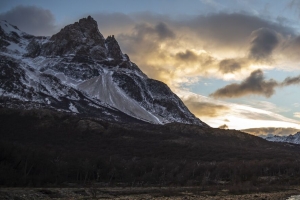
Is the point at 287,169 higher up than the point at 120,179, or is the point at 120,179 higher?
the point at 287,169

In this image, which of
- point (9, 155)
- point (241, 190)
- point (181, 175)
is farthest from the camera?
point (181, 175)

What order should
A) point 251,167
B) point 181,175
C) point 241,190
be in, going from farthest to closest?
point 251,167, point 181,175, point 241,190

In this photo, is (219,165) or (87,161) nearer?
(87,161)

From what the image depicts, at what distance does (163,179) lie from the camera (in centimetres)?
11250

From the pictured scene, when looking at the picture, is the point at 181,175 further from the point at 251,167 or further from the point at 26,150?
the point at 26,150

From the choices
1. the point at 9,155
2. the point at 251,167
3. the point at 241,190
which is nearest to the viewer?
the point at 241,190

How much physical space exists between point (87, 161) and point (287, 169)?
260ft

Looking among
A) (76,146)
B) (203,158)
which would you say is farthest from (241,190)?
(76,146)

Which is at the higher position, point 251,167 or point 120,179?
point 251,167

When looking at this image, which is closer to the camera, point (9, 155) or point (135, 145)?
point (9, 155)

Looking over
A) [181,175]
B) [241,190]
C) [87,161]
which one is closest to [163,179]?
[181,175]

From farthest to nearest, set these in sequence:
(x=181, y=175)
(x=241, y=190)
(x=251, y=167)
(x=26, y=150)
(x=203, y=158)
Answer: (x=203, y=158) → (x=251, y=167) → (x=181, y=175) → (x=26, y=150) → (x=241, y=190)

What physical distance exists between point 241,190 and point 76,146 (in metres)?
110

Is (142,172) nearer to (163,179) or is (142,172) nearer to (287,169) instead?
(163,179)
